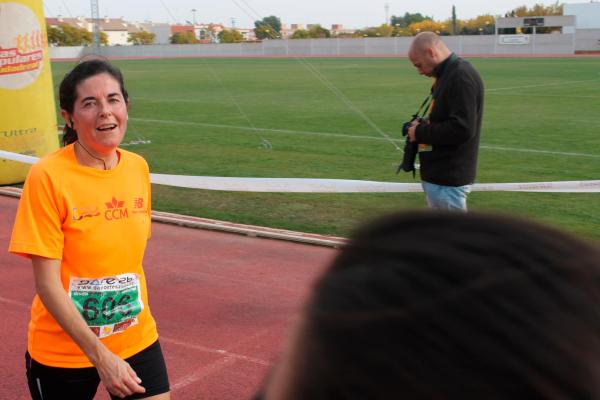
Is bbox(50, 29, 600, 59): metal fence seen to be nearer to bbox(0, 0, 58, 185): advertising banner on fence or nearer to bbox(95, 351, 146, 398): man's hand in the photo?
bbox(0, 0, 58, 185): advertising banner on fence

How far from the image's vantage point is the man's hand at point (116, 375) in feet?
9.90

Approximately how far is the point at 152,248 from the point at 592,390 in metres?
8.46

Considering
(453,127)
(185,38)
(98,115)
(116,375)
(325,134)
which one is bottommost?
(325,134)

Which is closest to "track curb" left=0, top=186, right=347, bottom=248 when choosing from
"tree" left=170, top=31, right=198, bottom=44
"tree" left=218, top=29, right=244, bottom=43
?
"tree" left=218, top=29, right=244, bottom=43

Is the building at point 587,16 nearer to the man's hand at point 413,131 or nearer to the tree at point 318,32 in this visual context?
the tree at point 318,32

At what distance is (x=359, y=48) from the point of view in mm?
79625

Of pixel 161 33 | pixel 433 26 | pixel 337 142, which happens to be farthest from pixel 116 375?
pixel 161 33

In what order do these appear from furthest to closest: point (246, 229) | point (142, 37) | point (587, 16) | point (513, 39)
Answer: point (142, 37), point (587, 16), point (513, 39), point (246, 229)

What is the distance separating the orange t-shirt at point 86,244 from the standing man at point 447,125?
11.4 feet

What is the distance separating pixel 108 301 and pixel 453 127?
12.1ft

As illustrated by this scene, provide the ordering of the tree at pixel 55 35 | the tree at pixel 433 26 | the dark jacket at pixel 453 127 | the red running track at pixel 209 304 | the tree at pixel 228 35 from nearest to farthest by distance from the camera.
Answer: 1. the red running track at pixel 209 304
2. the dark jacket at pixel 453 127
3. the tree at pixel 228 35
4. the tree at pixel 55 35
5. the tree at pixel 433 26

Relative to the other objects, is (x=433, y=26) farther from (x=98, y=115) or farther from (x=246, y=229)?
(x=98, y=115)

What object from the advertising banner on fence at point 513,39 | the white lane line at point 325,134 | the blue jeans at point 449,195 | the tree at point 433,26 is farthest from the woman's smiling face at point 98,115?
the tree at point 433,26

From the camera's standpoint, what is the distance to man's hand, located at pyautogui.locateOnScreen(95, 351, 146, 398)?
3.02 m
